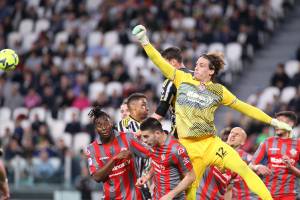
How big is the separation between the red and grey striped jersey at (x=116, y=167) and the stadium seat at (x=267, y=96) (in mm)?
9344

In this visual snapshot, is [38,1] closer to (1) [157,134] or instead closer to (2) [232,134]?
(2) [232,134]

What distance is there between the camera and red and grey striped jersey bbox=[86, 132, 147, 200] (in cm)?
1120

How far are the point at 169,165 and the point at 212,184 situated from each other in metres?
1.52

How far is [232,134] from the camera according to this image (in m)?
12.4

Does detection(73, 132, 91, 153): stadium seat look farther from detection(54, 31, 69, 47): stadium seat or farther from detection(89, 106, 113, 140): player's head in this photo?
detection(89, 106, 113, 140): player's head

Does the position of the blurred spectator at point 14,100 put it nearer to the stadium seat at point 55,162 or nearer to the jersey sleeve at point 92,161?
the stadium seat at point 55,162

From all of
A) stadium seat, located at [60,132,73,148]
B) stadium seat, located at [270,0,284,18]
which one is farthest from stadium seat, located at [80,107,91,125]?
stadium seat, located at [270,0,284,18]

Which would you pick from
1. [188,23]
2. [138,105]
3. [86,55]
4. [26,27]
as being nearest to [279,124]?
[138,105]

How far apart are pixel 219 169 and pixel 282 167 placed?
47.6 inches

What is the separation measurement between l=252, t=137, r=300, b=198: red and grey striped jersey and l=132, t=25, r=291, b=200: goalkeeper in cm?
133

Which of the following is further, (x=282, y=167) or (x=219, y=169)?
(x=282, y=167)

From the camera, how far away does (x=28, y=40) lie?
26750mm

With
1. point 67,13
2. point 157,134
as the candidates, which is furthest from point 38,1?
point 157,134

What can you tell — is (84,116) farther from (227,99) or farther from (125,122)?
(227,99)
